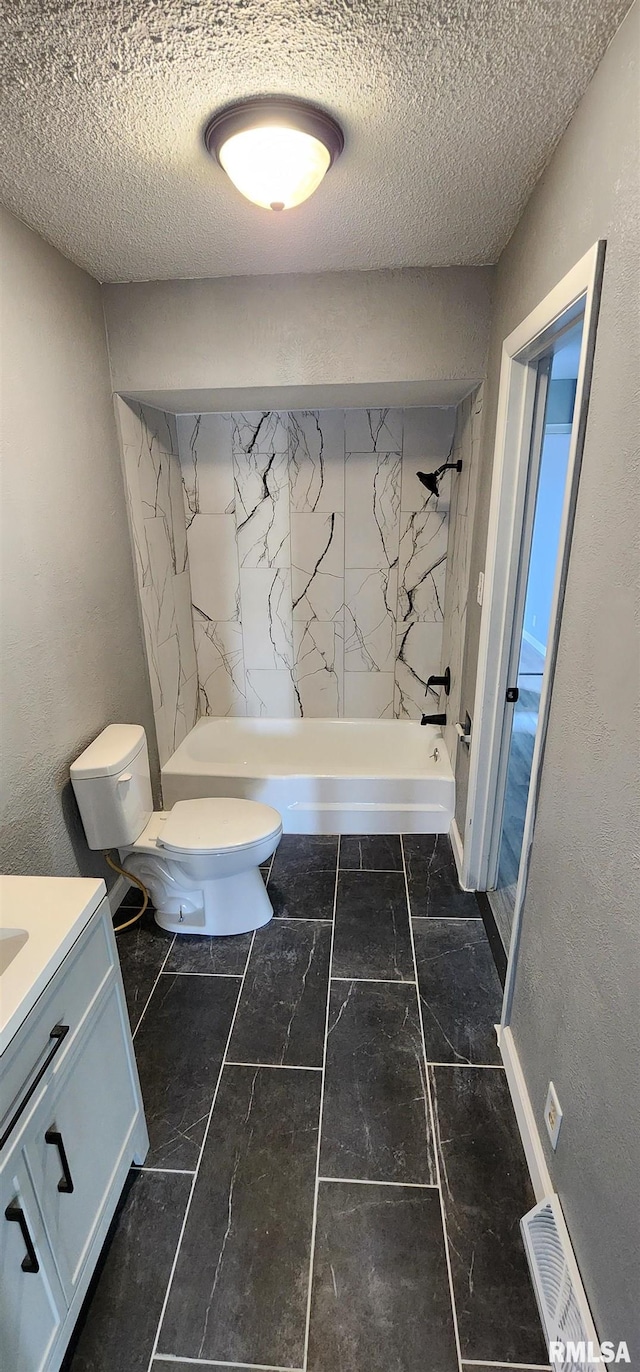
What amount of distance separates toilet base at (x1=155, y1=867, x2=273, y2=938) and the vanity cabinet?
822 mm

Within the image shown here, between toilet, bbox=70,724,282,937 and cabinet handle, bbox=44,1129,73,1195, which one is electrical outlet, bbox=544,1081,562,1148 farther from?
toilet, bbox=70,724,282,937

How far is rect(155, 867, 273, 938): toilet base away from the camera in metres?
2.22

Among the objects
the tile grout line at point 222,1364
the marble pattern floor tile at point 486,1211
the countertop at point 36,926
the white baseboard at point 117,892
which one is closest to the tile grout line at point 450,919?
the marble pattern floor tile at point 486,1211

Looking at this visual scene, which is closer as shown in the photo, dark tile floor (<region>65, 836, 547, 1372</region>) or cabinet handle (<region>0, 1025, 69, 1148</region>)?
cabinet handle (<region>0, 1025, 69, 1148</region>)

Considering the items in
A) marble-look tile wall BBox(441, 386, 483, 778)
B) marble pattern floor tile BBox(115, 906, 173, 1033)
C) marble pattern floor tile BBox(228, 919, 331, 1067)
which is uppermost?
marble-look tile wall BBox(441, 386, 483, 778)

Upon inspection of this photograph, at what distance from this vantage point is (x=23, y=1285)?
3.14 feet

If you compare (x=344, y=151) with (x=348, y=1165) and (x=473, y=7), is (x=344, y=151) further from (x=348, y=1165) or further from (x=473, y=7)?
(x=348, y=1165)

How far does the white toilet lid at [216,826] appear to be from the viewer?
6.90ft

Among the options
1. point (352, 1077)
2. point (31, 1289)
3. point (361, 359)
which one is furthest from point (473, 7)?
point (352, 1077)

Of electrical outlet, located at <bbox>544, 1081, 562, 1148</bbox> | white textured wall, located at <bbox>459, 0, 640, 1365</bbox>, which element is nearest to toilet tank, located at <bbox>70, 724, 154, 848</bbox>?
white textured wall, located at <bbox>459, 0, 640, 1365</bbox>

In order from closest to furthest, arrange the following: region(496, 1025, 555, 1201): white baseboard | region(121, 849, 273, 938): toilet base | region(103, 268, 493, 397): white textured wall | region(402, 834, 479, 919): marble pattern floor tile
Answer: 1. region(496, 1025, 555, 1201): white baseboard
2. region(103, 268, 493, 397): white textured wall
3. region(121, 849, 273, 938): toilet base
4. region(402, 834, 479, 919): marble pattern floor tile

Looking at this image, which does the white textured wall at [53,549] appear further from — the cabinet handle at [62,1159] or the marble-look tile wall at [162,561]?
the cabinet handle at [62,1159]

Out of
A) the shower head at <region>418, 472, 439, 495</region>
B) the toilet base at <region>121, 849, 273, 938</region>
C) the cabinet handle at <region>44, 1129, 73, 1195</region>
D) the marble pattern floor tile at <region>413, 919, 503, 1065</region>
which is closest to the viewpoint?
the cabinet handle at <region>44, 1129, 73, 1195</region>

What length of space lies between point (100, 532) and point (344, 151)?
1337 mm
